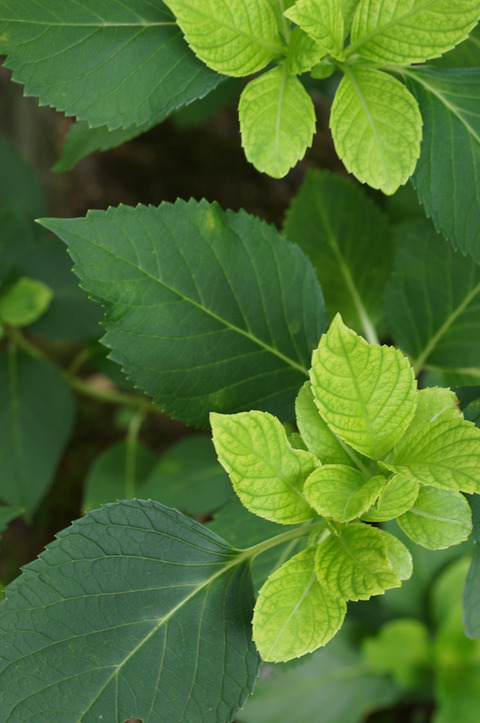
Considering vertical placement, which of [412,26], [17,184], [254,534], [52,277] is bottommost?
[254,534]

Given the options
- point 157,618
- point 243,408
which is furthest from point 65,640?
point 243,408

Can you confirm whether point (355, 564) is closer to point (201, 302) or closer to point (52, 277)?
point (201, 302)

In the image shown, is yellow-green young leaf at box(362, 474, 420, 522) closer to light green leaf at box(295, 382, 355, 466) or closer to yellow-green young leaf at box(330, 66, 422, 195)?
light green leaf at box(295, 382, 355, 466)

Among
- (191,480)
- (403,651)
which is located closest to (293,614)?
(191,480)

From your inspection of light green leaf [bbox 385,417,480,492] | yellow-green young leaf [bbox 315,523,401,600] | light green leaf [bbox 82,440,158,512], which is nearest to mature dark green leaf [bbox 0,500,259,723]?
yellow-green young leaf [bbox 315,523,401,600]

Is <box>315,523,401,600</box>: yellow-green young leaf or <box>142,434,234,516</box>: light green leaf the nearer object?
<box>315,523,401,600</box>: yellow-green young leaf

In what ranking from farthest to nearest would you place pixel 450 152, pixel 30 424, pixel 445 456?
1. pixel 30 424
2. pixel 450 152
3. pixel 445 456

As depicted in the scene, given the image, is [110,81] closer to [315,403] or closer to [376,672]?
[315,403]
